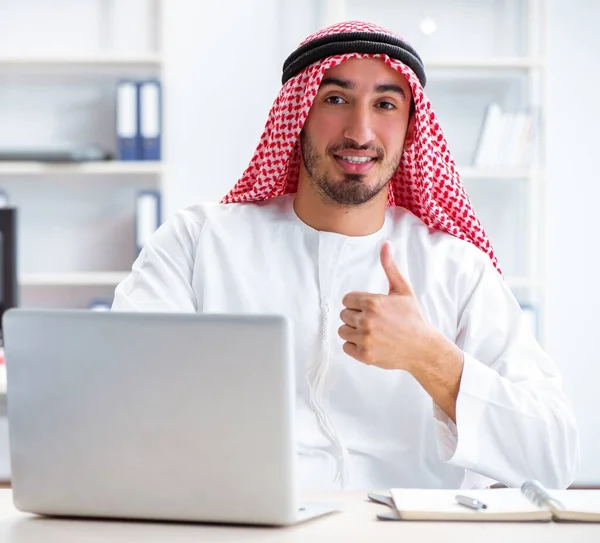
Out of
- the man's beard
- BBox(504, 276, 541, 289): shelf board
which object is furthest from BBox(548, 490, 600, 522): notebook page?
BBox(504, 276, 541, 289): shelf board

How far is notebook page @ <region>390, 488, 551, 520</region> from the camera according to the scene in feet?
4.01

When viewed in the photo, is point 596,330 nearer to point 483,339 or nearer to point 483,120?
point 483,120

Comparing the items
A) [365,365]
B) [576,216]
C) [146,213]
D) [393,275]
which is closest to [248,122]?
[146,213]

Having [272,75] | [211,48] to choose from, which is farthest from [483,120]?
[211,48]

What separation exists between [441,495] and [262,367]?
374mm

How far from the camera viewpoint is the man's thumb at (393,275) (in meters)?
1.55

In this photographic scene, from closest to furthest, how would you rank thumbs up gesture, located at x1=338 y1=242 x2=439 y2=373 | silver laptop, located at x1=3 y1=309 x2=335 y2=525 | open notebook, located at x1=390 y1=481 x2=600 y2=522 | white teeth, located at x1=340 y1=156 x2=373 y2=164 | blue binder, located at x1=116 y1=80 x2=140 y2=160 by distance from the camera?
silver laptop, located at x1=3 y1=309 x2=335 y2=525
open notebook, located at x1=390 y1=481 x2=600 y2=522
thumbs up gesture, located at x1=338 y1=242 x2=439 y2=373
white teeth, located at x1=340 y1=156 x2=373 y2=164
blue binder, located at x1=116 y1=80 x2=140 y2=160

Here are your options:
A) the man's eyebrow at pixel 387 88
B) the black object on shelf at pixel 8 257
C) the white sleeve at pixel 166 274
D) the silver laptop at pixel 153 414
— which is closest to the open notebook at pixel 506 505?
the silver laptop at pixel 153 414

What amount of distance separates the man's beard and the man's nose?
0.05 ft

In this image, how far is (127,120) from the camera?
4.04 metres

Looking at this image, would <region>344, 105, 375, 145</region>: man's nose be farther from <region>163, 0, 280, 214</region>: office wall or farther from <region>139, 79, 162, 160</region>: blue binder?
<region>163, 0, 280, 214</region>: office wall

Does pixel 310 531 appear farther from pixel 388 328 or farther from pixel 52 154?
pixel 52 154

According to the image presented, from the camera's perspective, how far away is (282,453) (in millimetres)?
1111

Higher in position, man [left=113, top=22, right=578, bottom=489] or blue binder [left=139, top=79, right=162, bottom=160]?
blue binder [left=139, top=79, right=162, bottom=160]
